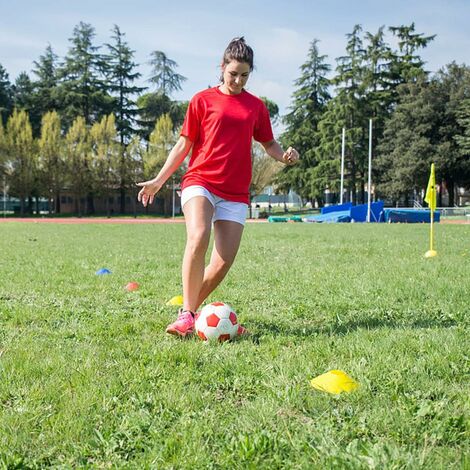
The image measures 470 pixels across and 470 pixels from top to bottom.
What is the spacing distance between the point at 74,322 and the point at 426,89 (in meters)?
48.5

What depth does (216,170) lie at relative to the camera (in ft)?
13.5

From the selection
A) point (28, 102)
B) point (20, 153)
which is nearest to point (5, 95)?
point (28, 102)

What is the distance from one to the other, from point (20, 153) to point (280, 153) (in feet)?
148

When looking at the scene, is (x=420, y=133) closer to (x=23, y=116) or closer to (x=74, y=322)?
(x=23, y=116)

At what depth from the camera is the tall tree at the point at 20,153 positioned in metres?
45.2

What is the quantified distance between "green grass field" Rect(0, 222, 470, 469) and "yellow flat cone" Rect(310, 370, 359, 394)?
0.22 ft

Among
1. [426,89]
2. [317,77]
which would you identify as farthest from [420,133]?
[317,77]

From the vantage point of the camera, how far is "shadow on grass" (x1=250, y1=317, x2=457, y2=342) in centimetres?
409

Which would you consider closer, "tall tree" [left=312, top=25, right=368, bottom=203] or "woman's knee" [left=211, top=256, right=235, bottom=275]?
"woman's knee" [left=211, top=256, right=235, bottom=275]

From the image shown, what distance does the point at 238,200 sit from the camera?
4.23m

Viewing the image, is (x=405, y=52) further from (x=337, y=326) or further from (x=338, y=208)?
(x=337, y=326)

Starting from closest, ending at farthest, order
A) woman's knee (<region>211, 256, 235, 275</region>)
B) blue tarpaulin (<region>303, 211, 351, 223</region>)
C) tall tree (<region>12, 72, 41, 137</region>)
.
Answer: woman's knee (<region>211, 256, 235, 275</region>)
blue tarpaulin (<region>303, 211, 351, 223</region>)
tall tree (<region>12, 72, 41, 137</region>)

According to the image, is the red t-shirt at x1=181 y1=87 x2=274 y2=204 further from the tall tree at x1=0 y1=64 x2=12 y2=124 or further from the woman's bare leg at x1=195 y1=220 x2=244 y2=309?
the tall tree at x1=0 y1=64 x2=12 y2=124

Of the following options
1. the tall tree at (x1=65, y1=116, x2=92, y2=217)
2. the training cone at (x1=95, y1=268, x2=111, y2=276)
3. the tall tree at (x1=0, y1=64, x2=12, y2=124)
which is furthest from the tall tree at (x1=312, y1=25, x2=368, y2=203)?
the training cone at (x1=95, y1=268, x2=111, y2=276)
